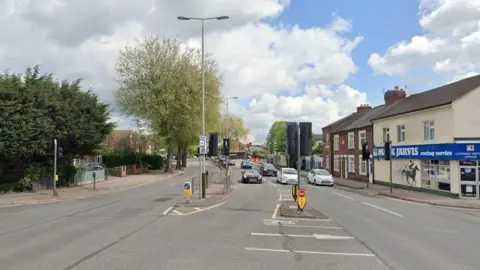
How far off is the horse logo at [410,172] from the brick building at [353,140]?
17.7 ft

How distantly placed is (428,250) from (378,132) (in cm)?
3080

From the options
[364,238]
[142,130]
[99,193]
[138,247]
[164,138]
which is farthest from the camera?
[142,130]

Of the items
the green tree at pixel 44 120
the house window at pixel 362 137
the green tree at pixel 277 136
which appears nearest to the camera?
the green tree at pixel 44 120

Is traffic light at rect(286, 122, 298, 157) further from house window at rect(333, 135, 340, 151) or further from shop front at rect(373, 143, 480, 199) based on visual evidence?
house window at rect(333, 135, 340, 151)

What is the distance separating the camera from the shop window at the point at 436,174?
94.9 feet

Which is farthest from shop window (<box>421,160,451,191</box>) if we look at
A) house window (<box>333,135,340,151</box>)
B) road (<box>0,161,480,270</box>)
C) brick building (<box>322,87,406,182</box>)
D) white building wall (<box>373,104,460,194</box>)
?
house window (<box>333,135,340,151</box>)

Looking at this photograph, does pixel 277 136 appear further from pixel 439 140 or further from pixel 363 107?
pixel 439 140

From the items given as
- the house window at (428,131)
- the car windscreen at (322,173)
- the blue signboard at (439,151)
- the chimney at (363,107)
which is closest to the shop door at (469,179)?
the blue signboard at (439,151)

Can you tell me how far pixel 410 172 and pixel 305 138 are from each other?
19.5 meters

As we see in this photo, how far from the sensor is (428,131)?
31.4 meters

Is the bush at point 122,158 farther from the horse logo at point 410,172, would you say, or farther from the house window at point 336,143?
the horse logo at point 410,172

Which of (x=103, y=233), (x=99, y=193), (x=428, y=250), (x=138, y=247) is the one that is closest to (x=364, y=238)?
(x=428, y=250)

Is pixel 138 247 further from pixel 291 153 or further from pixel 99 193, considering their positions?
pixel 99 193

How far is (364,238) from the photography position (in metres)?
12.1
